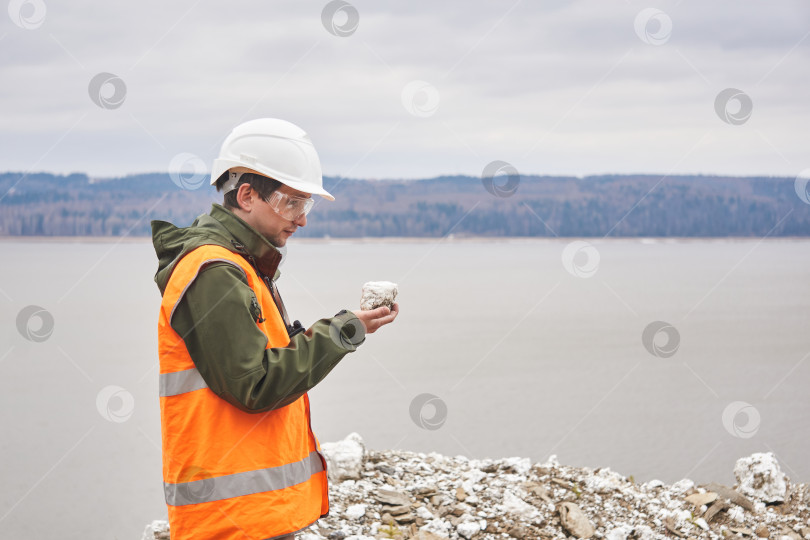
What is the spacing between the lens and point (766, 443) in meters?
12.5

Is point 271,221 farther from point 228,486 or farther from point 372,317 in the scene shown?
point 228,486

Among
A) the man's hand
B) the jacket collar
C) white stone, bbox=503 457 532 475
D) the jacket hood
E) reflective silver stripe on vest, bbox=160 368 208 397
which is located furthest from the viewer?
white stone, bbox=503 457 532 475

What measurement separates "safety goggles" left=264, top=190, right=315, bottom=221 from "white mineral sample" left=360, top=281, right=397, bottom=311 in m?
0.55

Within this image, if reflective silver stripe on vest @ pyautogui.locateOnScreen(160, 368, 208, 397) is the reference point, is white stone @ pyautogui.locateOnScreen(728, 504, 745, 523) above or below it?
above

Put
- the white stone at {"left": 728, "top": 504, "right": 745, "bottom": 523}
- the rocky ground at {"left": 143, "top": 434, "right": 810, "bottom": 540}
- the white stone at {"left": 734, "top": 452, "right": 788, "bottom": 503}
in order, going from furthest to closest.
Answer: the white stone at {"left": 734, "top": 452, "right": 788, "bottom": 503} < the white stone at {"left": 728, "top": 504, "right": 745, "bottom": 523} < the rocky ground at {"left": 143, "top": 434, "right": 810, "bottom": 540}

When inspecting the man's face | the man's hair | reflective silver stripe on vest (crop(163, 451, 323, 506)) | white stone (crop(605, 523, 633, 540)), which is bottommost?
reflective silver stripe on vest (crop(163, 451, 323, 506))

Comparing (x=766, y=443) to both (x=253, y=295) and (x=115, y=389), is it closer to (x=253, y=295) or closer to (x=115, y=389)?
(x=253, y=295)

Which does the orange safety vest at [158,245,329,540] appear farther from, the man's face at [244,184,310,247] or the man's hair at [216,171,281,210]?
the man's hair at [216,171,281,210]

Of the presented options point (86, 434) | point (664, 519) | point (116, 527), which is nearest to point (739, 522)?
point (664, 519)

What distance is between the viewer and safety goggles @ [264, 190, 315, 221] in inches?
116

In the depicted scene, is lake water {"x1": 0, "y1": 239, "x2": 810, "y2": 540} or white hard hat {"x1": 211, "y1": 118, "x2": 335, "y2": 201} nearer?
white hard hat {"x1": 211, "y1": 118, "x2": 335, "y2": 201}

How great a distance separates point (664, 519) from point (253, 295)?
4166 mm

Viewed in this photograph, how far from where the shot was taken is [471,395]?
16391 mm

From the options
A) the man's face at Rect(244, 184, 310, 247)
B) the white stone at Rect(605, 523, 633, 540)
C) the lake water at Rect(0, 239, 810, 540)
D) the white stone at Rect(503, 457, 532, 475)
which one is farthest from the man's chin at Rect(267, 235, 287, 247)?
the lake water at Rect(0, 239, 810, 540)
